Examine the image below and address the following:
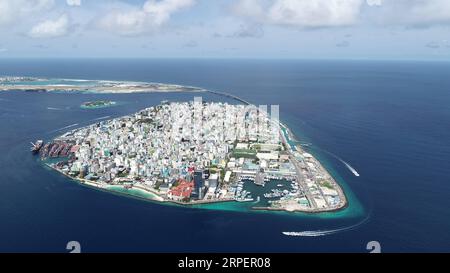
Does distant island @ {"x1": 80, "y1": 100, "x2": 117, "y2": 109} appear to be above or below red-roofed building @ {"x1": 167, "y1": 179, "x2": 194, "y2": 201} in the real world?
above

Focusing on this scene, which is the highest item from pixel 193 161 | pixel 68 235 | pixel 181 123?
pixel 181 123

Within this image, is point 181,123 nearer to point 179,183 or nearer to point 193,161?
point 193,161

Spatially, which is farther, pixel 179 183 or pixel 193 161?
pixel 193 161

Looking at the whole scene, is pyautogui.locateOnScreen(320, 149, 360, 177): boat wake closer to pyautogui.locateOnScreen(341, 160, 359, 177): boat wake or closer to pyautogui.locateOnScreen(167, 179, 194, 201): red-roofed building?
pyautogui.locateOnScreen(341, 160, 359, 177): boat wake

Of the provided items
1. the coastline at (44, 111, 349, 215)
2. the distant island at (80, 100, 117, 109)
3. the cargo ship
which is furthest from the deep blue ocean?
the distant island at (80, 100, 117, 109)
